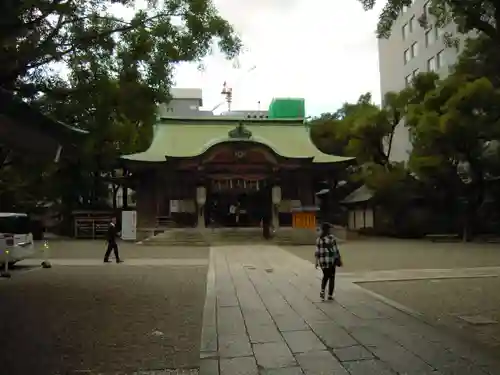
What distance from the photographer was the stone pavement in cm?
470

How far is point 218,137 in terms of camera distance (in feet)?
109

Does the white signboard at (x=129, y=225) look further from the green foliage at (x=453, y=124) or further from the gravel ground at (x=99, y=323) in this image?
the green foliage at (x=453, y=124)

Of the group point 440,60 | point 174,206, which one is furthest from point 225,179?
point 440,60

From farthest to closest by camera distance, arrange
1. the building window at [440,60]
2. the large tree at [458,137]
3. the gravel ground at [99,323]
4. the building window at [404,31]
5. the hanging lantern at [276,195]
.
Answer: the building window at [404,31] → the building window at [440,60] → the hanging lantern at [276,195] → the large tree at [458,137] → the gravel ground at [99,323]

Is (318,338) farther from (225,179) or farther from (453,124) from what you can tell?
(225,179)

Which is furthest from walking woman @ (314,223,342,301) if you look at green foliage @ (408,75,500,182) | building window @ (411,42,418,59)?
building window @ (411,42,418,59)

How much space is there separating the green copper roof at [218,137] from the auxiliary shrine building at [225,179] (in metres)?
0.07

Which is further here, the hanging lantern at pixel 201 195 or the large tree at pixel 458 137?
the hanging lantern at pixel 201 195

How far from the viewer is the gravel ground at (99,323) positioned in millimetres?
4988

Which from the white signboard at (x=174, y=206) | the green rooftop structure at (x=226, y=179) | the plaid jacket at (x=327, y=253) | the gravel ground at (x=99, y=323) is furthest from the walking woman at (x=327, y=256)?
the white signboard at (x=174, y=206)

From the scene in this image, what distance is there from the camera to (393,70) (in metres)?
45.3

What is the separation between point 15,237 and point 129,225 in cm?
1284

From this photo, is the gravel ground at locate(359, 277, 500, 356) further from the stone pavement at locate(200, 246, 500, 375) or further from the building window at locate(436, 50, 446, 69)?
the building window at locate(436, 50, 446, 69)

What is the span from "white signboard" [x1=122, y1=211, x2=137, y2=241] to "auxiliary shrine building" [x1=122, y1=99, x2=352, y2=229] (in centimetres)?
359
